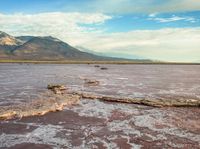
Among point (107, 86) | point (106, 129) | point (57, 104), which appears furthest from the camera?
point (107, 86)

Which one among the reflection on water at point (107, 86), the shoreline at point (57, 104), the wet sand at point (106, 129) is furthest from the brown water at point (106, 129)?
the reflection on water at point (107, 86)

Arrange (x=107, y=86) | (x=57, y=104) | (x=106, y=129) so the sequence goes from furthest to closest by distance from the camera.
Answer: (x=107, y=86) < (x=57, y=104) < (x=106, y=129)

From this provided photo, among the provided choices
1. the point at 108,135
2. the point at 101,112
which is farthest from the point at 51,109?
the point at 108,135

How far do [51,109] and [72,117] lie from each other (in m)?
4.70

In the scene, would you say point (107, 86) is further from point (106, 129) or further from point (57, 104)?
point (106, 129)

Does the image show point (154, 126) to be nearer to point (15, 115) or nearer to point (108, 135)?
point (108, 135)

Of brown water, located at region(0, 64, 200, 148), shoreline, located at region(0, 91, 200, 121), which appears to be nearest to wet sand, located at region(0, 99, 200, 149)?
brown water, located at region(0, 64, 200, 148)

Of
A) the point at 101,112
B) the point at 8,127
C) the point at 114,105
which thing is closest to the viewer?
the point at 8,127

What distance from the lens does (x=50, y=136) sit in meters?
25.5

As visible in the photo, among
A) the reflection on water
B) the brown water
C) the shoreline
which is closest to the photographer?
the brown water

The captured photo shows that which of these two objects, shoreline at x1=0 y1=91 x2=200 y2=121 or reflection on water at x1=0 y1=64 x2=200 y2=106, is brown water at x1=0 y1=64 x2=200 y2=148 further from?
reflection on water at x1=0 y1=64 x2=200 y2=106

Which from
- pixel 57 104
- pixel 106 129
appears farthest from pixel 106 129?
pixel 57 104

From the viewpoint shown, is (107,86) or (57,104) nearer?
(57,104)

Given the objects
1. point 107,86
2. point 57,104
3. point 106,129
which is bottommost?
point 107,86
